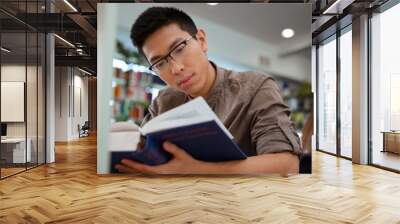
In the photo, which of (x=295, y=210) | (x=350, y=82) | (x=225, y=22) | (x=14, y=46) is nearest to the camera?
(x=295, y=210)

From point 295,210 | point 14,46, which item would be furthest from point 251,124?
point 14,46

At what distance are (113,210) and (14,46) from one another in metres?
3.69

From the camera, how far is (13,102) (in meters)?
6.43

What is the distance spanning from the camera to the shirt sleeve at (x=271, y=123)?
516 centimetres

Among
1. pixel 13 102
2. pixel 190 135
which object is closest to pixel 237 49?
pixel 190 135

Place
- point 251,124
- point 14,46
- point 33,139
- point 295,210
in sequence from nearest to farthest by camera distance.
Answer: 1. point 295,210
2. point 251,124
3. point 14,46
4. point 33,139

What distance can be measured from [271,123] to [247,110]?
0.36 metres

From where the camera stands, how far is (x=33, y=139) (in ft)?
23.5

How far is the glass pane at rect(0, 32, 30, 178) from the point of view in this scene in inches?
240

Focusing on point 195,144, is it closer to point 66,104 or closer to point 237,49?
point 237,49

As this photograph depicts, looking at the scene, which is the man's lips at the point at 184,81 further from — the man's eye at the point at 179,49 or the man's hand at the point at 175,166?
the man's hand at the point at 175,166

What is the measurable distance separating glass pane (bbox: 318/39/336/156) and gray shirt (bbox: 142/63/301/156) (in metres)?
4.48

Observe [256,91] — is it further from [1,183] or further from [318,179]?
[1,183]

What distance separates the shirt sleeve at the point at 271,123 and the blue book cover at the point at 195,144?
32 cm
